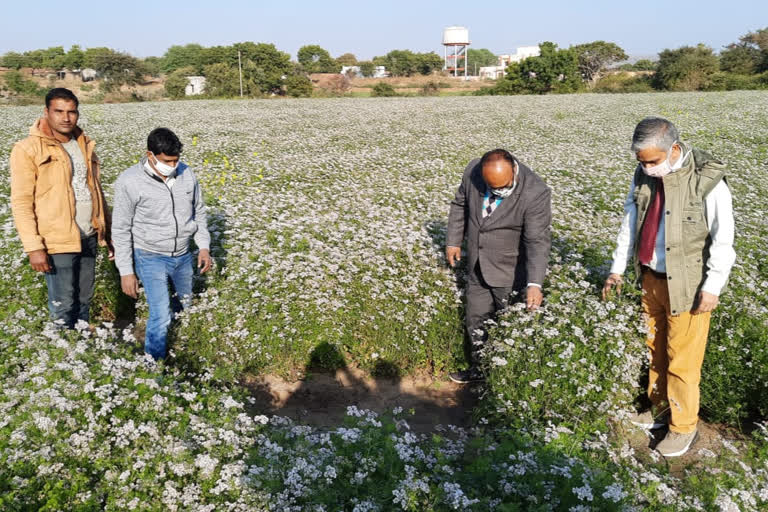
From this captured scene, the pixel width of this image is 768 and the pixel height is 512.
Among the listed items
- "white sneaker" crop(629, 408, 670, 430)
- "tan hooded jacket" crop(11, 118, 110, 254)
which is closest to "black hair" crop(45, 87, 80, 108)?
"tan hooded jacket" crop(11, 118, 110, 254)

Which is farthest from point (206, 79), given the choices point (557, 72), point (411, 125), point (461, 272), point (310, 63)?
point (461, 272)

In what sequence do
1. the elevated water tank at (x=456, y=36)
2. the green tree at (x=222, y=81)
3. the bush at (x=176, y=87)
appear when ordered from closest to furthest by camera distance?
the bush at (x=176, y=87) → the green tree at (x=222, y=81) → the elevated water tank at (x=456, y=36)

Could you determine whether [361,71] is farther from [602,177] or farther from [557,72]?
[602,177]

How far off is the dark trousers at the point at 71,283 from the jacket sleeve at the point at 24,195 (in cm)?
28

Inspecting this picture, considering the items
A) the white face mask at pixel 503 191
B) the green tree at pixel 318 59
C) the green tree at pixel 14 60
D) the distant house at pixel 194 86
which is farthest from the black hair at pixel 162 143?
the green tree at pixel 318 59

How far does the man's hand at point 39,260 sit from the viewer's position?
4613 mm

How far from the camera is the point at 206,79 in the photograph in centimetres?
6969

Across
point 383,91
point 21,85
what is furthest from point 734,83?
point 21,85

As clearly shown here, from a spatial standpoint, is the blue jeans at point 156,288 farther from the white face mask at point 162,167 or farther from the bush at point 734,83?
the bush at point 734,83

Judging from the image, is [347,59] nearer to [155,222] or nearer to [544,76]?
[544,76]

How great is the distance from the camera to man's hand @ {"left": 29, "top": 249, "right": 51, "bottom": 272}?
182 inches

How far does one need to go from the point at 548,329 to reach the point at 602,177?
930 cm

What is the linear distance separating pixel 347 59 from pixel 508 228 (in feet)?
506

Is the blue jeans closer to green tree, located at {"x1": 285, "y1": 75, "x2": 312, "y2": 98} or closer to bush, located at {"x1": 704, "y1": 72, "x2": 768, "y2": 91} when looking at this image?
bush, located at {"x1": 704, "y1": 72, "x2": 768, "y2": 91}
